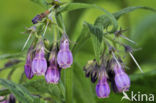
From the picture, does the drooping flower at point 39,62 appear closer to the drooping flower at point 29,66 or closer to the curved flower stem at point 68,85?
the drooping flower at point 29,66

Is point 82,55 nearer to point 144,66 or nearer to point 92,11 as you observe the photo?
point 144,66

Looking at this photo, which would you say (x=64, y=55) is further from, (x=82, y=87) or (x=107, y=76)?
(x=82, y=87)

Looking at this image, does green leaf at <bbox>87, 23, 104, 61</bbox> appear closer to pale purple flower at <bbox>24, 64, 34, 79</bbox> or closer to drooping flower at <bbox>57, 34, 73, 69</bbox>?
drooping flower at <bbox>57, 34, 73, 69</bbox>

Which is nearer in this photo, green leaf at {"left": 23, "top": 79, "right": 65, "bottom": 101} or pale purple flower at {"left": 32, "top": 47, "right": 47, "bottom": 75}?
pale purple flower at {"left": 32, "top": 47, "right": 47, "bottom": 75}

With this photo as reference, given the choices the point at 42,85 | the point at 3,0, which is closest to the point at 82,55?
the point at 42,85

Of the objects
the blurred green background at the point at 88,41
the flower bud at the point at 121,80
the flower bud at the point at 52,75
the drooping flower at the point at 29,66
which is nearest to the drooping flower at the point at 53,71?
the flower bud at the point at 52,75

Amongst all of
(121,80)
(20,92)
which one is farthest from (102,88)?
(20,92)

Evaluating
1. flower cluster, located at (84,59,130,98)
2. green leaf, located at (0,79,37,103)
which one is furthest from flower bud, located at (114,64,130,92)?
green leaf, located at (0,79,37,103)
